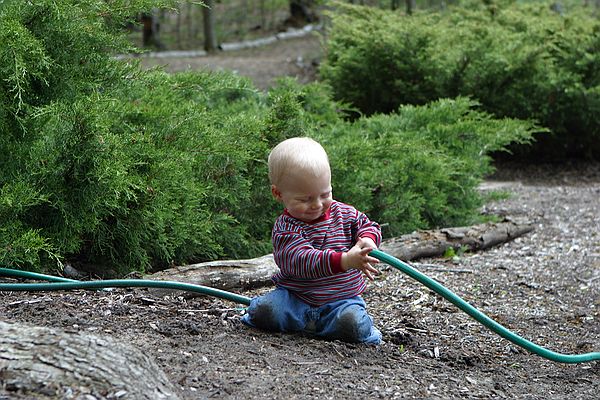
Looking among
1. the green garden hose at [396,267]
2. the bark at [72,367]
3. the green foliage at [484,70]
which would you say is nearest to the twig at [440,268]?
the green garden hose at [396,267]

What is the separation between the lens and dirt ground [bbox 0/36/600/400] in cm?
294

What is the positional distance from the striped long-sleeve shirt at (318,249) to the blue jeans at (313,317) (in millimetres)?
36

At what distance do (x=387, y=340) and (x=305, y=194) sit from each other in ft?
2.64

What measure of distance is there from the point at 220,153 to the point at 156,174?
0.52 m

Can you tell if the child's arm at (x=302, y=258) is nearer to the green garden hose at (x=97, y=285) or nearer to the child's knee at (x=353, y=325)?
the child's knee at (x=353, y=325)

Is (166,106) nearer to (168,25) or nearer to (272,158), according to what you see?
(272,158)

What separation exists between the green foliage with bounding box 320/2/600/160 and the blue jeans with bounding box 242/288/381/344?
609 cm

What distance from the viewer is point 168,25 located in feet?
65.1

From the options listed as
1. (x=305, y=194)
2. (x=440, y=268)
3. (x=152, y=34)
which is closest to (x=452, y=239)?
(x=440, y=268)

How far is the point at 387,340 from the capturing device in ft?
11.9

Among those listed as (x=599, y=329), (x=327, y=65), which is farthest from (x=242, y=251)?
(x=327, y=65)

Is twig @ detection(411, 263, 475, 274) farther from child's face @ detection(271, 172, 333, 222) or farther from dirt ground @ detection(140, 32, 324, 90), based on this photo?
dirt ground @ detection(140, 32, 324, 90)

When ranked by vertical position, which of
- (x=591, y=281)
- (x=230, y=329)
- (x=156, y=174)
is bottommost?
(x=591, y=281)

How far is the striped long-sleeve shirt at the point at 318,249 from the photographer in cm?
331
